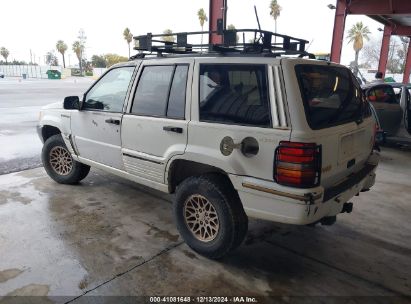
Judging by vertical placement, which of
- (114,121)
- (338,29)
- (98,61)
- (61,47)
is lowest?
(114,121)

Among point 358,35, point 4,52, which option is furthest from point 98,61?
point 358,35

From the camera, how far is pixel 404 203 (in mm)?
4559

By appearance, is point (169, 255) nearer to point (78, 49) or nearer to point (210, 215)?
point (210, 215)

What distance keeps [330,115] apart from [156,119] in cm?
160

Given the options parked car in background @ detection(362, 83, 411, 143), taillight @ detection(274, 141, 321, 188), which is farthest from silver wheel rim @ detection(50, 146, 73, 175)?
parked car in background @ detection(362, 83, 411, 143)

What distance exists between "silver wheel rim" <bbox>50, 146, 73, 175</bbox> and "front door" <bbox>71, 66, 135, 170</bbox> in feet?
1.88

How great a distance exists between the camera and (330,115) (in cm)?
273

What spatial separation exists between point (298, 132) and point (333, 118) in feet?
1.73

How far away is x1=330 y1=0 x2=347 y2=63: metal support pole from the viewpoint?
1251 centimetres

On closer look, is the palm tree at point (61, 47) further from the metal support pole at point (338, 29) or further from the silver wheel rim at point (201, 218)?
the silver wheel rim at point (201, 218)

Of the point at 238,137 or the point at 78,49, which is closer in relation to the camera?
the point at 238,137

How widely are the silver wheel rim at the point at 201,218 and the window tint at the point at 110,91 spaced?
1380 mm

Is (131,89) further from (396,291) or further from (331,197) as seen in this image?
(396,291)

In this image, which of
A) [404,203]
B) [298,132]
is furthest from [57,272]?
[404,203]
